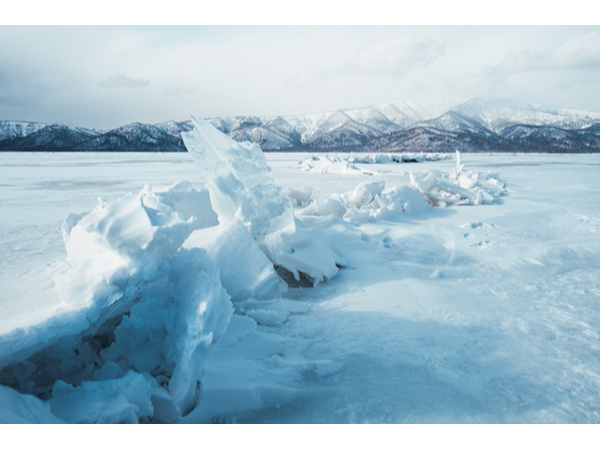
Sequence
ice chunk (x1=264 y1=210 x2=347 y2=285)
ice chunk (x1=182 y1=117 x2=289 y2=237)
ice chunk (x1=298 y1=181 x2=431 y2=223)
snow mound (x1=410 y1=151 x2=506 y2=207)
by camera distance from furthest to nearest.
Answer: snow mound (x1=410 y1=151 x2=506 y2=207), ice chunk (x1=298 y1=181 x2=431 y2=223), ice chunk (x1=182 y1=117 x2=289 y2=237), ice chunk (x1=264 y1=210 x2=347 y2=285)

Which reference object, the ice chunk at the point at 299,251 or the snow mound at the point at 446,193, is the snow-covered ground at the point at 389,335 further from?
the snow mound at the point at 446,193

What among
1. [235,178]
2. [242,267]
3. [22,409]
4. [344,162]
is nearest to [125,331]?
[22,409]

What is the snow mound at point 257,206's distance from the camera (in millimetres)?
3041

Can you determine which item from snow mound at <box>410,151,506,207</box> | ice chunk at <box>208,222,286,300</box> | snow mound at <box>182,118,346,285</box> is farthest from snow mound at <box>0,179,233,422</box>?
snow mound at <box>410,151,506,207</box>

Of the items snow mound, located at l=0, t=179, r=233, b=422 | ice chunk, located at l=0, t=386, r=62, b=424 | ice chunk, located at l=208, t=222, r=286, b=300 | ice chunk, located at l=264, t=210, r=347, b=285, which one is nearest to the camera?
ice chunk, located at l=0, t=386, r=62, b=424

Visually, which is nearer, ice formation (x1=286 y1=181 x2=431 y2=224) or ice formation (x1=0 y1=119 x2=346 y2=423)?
ice formation (x1=0 y1=119 x2=346 y2=423)

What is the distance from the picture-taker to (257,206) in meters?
3.54

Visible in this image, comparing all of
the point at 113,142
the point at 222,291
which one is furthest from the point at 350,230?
the point at 113,142

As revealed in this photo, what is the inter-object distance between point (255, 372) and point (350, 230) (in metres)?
2.94

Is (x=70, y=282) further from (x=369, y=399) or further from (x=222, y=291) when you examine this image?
(x=369, y=399)

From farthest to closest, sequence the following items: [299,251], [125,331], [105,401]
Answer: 1. [299,251]
2. [125,331]
3. [105,401]

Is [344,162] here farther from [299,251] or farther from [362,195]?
[299,251]

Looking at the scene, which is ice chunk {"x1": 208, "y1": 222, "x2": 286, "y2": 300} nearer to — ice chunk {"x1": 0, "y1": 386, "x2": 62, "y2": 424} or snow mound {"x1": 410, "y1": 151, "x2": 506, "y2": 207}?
ice chunk {"x1": 0, "y1": 386, "x2": 62, "y2": 424}

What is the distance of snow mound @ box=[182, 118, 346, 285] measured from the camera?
3.04 m
